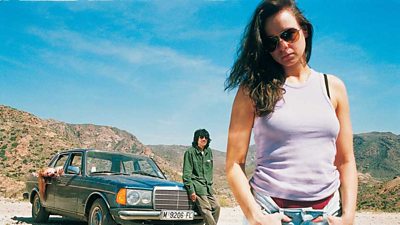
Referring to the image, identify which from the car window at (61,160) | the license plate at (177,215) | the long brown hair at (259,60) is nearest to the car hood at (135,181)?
the license plate at (177,215)

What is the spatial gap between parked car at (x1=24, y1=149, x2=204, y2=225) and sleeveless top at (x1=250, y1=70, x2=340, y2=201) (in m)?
6.34

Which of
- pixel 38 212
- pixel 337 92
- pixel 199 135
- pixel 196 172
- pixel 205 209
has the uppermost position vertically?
pixel 199 135

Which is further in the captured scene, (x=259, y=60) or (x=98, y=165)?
(x=98, y=165)

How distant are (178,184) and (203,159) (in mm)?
682

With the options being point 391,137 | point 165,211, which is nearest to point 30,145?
point 165,211

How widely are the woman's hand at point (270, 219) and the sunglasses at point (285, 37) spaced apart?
721mm

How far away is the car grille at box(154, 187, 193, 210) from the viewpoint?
838 centimetres

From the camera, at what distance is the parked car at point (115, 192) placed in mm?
8117

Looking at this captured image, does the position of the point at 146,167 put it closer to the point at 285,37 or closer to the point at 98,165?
the point at 98,165

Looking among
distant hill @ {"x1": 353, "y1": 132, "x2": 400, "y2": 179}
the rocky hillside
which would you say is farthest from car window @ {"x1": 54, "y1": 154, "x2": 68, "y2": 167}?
distant hill @ {"x1": 353, "y1": 132, "x2": 400, "y2": 179}

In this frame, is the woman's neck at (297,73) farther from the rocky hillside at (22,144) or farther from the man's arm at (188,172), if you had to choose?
the rocky hillside at (22,144)

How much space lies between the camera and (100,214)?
27.5ft

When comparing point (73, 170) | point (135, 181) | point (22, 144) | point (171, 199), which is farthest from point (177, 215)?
point (22, 144)

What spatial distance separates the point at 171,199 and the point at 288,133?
690 centimetres
